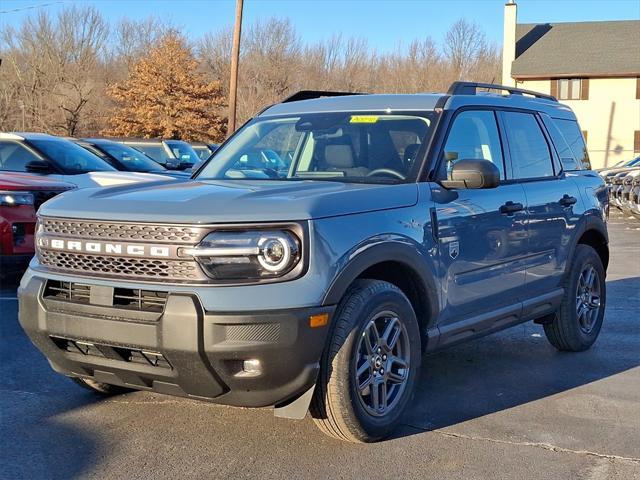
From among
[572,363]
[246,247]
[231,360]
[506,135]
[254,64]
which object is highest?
[254,64]

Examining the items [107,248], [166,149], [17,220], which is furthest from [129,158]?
[107,248]

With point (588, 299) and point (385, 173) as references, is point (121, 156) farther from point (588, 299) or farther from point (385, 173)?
point (385, 173)

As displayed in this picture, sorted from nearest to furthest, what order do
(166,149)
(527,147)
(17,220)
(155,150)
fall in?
(527,147) → (17,220) → (166,149) → (155,150)

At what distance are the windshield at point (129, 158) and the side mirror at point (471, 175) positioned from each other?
367 inches

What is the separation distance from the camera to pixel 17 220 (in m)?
7.94

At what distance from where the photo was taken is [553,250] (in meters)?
5.79

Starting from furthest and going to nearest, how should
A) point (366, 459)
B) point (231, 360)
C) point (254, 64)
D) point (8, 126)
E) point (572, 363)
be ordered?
point (254, 64), point (8, 126), point (572, 363), point (366, 459), point (231, 360)

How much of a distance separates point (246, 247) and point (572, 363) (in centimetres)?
346

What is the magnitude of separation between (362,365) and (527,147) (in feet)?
8.40

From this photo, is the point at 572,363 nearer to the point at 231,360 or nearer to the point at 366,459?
the point at 366,459

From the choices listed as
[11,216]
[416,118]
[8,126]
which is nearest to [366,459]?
[416,118]

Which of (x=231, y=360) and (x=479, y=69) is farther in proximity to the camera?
(x=479, y=69)

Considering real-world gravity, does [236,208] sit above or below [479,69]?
below

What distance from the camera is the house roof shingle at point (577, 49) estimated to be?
4259cm
